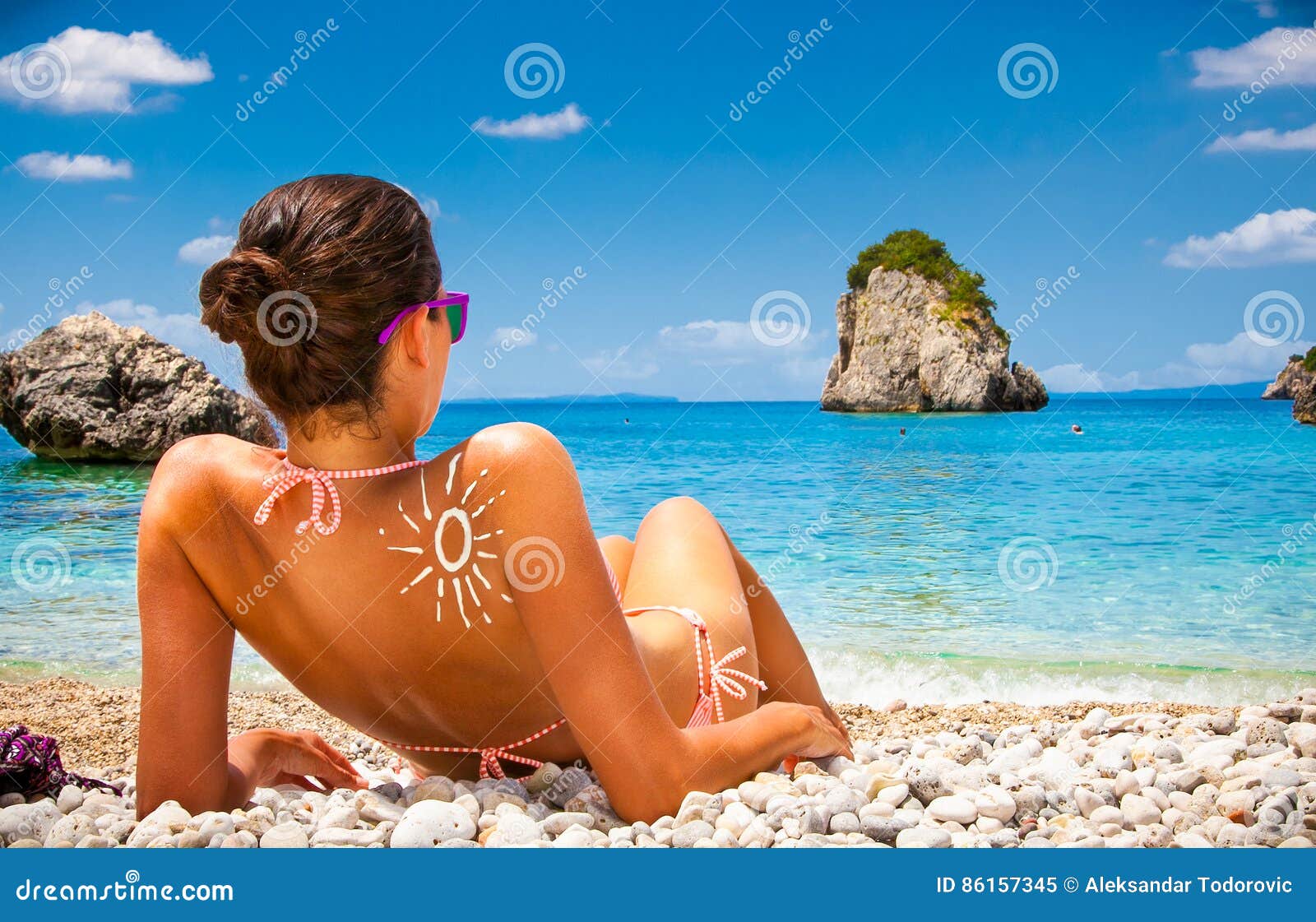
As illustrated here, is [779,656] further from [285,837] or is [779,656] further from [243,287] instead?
[243,287]

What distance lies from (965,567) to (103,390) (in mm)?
16816

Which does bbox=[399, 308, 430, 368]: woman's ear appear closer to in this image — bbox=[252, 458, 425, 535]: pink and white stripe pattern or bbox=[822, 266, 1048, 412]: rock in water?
bbox=[252, 458, 425, 535]: pink and white stripe pattern

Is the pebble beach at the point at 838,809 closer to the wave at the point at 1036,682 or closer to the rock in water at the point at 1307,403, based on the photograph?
the wave at the point at 1036,682

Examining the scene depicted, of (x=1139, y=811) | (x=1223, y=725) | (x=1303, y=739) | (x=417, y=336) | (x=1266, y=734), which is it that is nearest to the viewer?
(x=417, y=336)

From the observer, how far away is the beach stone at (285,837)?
6.27 feet

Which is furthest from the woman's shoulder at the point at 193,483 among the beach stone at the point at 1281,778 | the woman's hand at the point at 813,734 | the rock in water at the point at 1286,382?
the rock in water at the point at 1286,382

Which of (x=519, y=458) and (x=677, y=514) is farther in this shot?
(x=677, y=514)

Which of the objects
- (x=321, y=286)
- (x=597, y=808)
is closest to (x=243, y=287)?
(x=321, y=286)

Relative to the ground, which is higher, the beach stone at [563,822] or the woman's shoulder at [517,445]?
the woman's shoulder at [517,445]

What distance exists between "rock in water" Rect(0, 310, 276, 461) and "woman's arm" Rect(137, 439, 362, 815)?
58.8 feet

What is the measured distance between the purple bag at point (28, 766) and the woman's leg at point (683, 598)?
5.01 feet

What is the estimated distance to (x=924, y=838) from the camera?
6.49ft

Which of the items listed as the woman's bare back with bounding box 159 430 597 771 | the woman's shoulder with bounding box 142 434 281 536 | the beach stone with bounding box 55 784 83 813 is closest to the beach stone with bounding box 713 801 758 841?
the woman's bare back with bounding box 159 430 597 771

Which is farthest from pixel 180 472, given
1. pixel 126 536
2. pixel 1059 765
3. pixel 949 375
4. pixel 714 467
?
pixel 949 375
